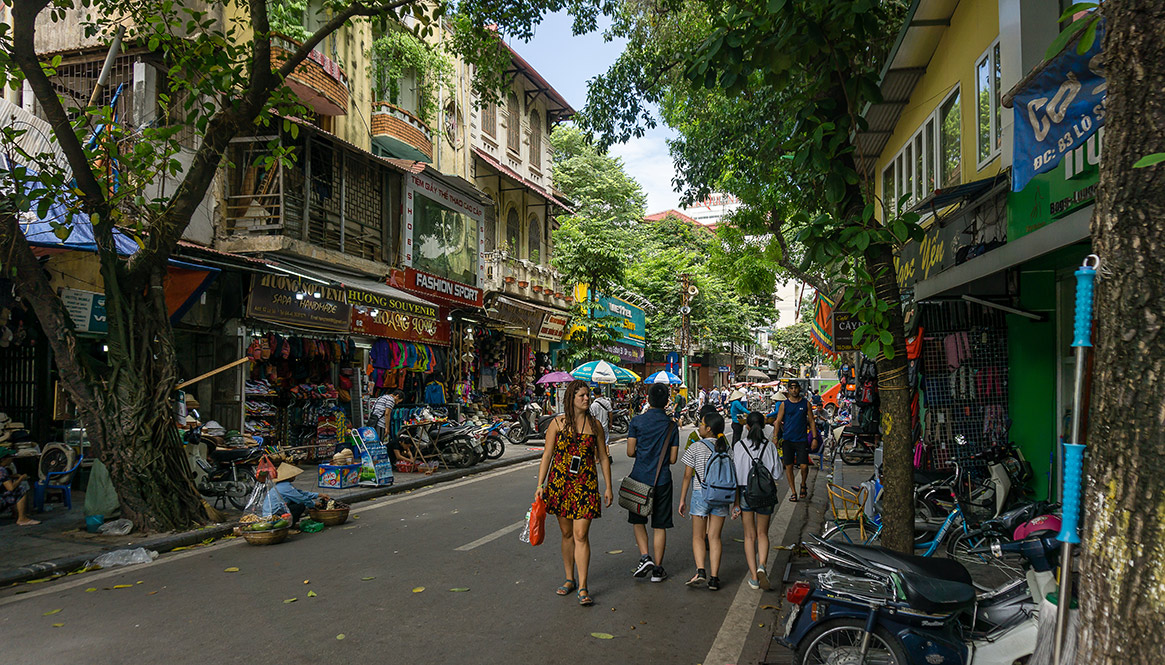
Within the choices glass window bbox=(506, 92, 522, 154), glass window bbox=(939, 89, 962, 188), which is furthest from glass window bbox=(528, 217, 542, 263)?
glass window bbox=(939, 89, 962, 188)

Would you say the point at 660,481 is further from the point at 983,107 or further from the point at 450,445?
the point at 450,445

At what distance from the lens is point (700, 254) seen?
4169 centimetres

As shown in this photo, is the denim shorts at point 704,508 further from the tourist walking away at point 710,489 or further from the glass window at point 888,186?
the glass window at point 888,186

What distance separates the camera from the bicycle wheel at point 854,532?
6.85 m

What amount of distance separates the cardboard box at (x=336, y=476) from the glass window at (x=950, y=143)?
390 inches

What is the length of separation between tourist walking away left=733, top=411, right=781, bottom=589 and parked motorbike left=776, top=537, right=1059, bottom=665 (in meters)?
1.95

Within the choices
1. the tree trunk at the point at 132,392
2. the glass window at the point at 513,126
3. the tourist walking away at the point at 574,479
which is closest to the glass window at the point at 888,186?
the tourist walking away at the point at 574,479

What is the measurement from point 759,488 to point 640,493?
997 millimetres

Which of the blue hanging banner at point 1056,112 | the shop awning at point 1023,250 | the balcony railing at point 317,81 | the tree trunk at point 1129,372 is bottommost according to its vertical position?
the tree trunk at point 1129,372

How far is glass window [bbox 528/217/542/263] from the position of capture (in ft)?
88.3

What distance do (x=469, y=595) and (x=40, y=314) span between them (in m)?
5.97

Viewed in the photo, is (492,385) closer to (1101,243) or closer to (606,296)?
(606,296)

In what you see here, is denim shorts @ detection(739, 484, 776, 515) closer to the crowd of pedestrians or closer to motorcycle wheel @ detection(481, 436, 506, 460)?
the crowd of pedestrians

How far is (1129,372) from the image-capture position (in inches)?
90.1
